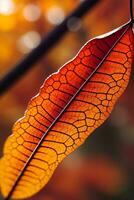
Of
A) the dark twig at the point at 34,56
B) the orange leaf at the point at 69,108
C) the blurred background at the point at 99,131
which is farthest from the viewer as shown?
the blurred background at the point at 99,131

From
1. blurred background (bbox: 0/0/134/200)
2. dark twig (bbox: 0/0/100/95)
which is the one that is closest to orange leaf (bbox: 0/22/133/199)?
dark twig (bbox: 0/0/100/95)

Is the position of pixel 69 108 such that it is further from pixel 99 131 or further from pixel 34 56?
pixel 99 131

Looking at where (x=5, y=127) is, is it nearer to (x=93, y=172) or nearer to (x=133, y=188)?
(x=93, y=172)

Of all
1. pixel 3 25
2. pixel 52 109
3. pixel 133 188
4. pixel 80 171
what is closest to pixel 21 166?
pixel 52 109

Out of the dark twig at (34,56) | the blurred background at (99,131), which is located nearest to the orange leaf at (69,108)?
the dark twig at (34,56)

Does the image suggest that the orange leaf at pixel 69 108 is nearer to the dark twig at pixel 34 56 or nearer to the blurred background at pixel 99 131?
the dark twig at pixel 34 56

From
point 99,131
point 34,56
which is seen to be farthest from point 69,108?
point 99,131

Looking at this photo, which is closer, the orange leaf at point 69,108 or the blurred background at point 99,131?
the orange leaf at point 69,108
